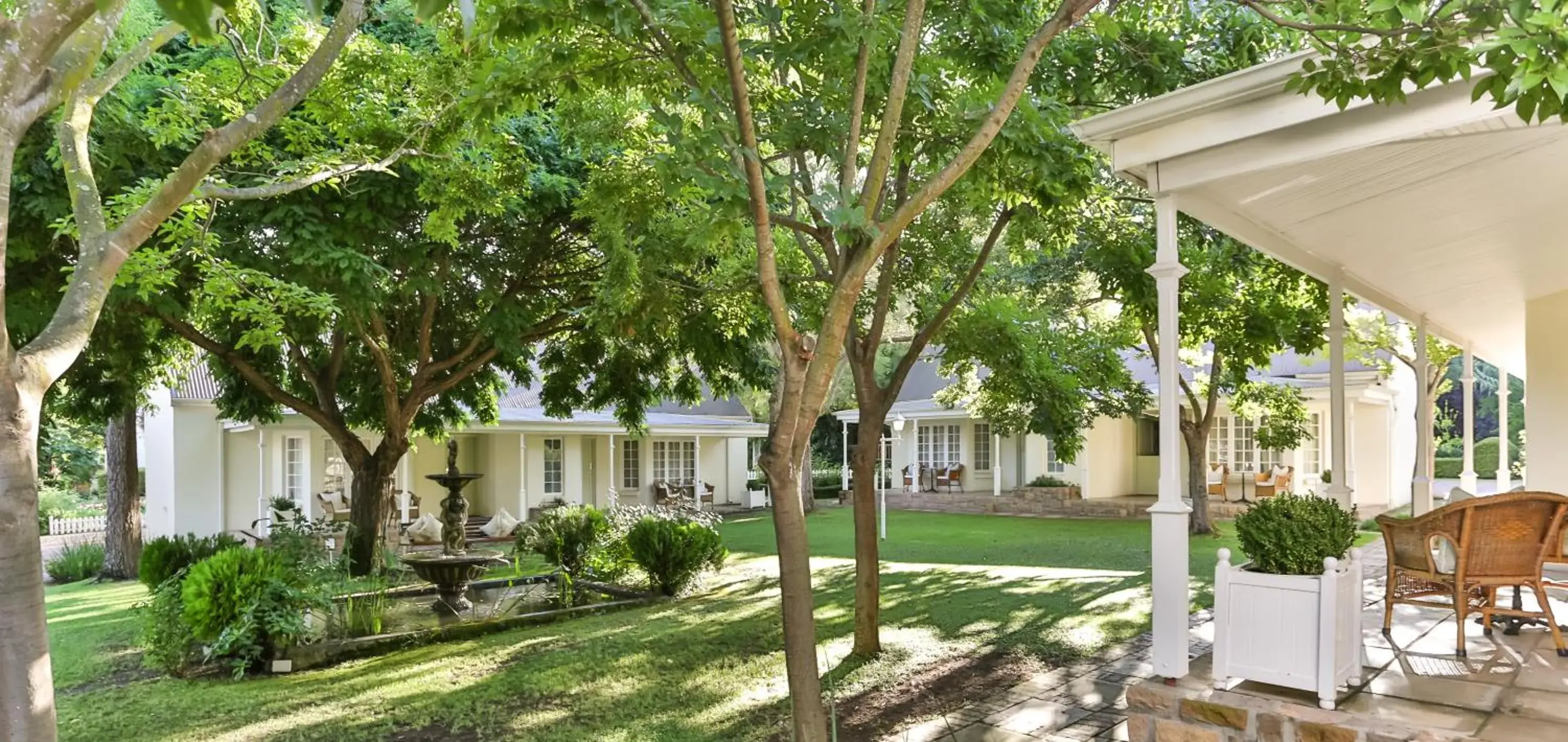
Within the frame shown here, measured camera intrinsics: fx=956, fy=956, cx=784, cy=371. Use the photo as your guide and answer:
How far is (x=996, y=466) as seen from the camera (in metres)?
23.7

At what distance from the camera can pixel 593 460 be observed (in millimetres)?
23609

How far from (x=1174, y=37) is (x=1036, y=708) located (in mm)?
5460

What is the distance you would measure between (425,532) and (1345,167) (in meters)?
14.6

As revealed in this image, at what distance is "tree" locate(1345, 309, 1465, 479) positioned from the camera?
18.5m

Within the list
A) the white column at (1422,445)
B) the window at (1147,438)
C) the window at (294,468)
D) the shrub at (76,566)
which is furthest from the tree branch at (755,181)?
the window at (1147,438)

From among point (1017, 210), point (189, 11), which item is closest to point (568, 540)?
point (1017, 210)

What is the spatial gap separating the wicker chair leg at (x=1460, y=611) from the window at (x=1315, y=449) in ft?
52.9

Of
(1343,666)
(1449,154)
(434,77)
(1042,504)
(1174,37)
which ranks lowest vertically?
(1042,504)

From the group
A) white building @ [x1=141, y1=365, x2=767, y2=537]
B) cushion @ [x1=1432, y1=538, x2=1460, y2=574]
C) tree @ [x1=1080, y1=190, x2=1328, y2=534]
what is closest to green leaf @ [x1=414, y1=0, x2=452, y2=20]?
cushion @ [x1=1432, y1=538, x2=1460, y2=574]

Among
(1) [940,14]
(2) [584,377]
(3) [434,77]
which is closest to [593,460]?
(2) [584,377]

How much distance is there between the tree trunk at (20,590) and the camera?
379cm

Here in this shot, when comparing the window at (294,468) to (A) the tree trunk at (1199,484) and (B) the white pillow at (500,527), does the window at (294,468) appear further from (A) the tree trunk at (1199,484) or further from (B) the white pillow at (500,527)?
(A) the tree trunk at (1199,484)

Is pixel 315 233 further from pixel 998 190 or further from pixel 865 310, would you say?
pixel 998 190

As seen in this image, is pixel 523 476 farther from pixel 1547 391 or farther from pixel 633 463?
pixel 1547 391
